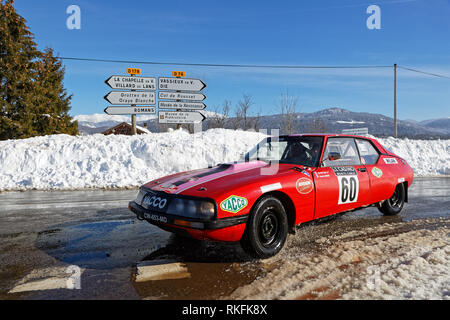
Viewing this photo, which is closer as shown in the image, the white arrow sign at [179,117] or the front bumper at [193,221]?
the front bumper at [193,221]

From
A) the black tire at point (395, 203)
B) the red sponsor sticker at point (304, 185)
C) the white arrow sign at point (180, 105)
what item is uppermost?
the white arrow sign at point (180, 105)

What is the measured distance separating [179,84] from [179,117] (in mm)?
1535

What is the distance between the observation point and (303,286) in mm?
2738

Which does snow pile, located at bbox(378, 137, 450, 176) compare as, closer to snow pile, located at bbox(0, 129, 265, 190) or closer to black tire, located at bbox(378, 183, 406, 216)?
snow pile, located at bbox(0, 129, 265, 190)

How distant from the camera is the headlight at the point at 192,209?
3137 millimetres

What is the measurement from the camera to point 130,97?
1335cm

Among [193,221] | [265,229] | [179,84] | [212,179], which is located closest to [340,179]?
[265,229]

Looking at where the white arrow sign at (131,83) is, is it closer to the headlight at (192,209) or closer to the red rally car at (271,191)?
the red rally car at (271,191)

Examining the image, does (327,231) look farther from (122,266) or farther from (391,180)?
(122,266)

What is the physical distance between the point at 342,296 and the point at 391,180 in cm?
345

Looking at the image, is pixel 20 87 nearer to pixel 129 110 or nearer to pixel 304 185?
pixel 129 110

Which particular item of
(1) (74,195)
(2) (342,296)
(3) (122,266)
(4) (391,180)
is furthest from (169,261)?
(1) (74,195)

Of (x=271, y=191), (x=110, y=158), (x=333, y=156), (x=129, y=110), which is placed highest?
(x=129, y=110)

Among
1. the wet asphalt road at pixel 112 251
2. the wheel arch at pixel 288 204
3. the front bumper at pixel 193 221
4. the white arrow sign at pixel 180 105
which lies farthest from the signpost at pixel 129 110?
the wheel arch at pixel 288 204
